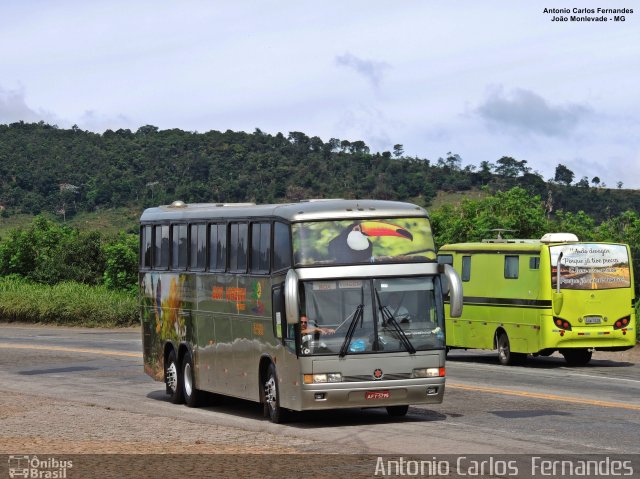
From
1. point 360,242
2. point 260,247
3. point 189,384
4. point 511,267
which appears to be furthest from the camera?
point 511,267

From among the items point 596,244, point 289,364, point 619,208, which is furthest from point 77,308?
point 619,208

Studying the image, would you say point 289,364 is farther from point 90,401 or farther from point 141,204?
point 141,204

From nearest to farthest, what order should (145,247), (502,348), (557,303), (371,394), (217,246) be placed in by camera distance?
(371,394)
(217,246)
(145,247)
(557,303)
(502,348)

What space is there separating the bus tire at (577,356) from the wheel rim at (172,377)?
12.2 metres

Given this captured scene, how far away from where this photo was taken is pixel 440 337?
59.4 feet

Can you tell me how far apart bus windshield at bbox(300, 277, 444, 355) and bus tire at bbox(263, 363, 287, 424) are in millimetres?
1283

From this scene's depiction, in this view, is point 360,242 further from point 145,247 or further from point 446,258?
point 446,258

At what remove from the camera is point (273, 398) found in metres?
18.8

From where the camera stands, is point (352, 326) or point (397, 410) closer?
point (352, 326)

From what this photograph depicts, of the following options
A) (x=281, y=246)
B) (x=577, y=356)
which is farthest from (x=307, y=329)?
Result: (x=577, y=356)

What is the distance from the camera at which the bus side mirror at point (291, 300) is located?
17109 mm

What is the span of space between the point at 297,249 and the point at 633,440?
5208 mm

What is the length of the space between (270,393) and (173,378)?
4668 mm

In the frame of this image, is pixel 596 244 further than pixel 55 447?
Yes
